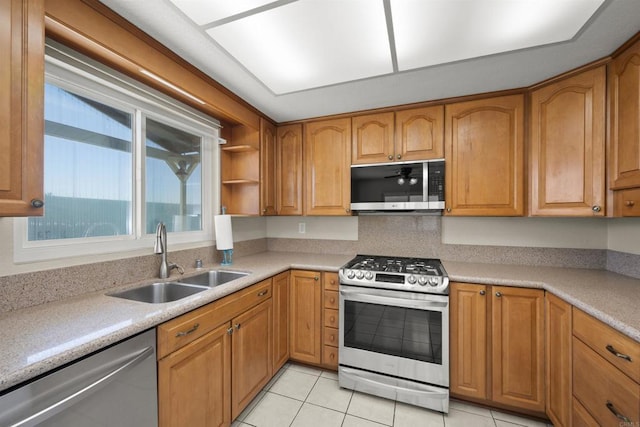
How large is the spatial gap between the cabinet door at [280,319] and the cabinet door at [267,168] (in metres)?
0.72

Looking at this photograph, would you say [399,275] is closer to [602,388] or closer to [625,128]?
[602,388]

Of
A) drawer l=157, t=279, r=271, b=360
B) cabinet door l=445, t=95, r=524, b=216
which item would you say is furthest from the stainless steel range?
drawer l=157, t=279, r=271, b=360

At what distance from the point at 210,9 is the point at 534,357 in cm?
263

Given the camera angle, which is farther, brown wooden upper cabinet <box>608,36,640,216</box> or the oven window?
the oven window

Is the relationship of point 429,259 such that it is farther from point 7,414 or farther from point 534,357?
point 7,414

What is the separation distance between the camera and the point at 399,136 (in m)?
2.28

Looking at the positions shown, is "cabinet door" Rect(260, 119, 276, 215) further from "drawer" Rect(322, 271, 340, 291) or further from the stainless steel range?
the stainless steel range

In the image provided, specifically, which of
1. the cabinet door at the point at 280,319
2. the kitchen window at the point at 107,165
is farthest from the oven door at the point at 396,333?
the kitchen window at the point at 107,165

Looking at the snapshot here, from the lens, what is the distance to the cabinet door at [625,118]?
1395 mm

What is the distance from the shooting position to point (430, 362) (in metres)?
1.80

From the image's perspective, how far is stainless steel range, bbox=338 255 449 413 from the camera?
5.83ft

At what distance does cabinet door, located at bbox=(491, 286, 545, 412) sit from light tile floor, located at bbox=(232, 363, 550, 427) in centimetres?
17

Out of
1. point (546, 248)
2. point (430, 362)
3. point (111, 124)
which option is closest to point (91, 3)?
point (111, 124)

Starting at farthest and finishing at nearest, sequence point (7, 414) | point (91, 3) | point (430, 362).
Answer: point (430, 362)
point (91, 3)
point (7, 414)
